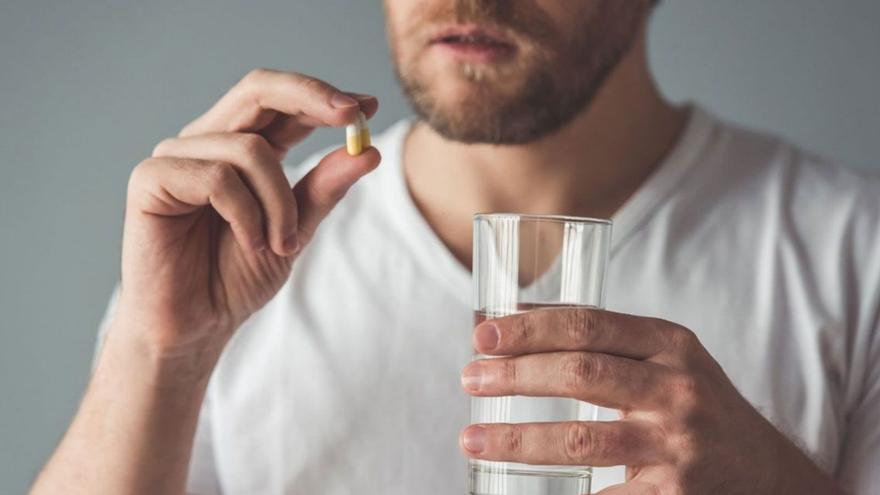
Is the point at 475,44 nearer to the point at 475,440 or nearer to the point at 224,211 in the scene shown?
the point at 224,211

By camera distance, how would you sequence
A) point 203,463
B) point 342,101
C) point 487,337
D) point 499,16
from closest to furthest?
1. point 487,337
2. point 342,101
3. point 499,16
4. point 203,463

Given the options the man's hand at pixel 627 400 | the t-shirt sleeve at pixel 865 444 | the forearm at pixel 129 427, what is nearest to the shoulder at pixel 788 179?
the t-shirt sleeve at pixel 865 444

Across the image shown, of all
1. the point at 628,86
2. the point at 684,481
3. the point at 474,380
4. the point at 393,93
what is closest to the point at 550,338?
the point at 474,380

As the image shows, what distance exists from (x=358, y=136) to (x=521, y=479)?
0.41 meters

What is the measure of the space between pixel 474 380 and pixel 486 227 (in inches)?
5.4

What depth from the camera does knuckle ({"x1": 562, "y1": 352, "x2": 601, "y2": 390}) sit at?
35.5 inches

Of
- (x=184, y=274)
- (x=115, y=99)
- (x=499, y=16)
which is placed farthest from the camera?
(x=115, y=99)

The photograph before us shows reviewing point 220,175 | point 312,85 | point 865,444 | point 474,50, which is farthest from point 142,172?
point 865,444

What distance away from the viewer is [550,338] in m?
0.91

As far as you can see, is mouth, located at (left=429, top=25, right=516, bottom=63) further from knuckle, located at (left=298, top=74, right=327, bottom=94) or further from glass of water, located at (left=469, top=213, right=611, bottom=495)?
glass of water, located at (left=469, top=213, right=611, bottom=495)

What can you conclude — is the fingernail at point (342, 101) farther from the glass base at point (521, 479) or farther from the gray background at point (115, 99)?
the gray background at point (115, 99)

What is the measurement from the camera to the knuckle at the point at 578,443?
35.9 inches

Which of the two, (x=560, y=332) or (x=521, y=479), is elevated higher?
(x=560, y=332)

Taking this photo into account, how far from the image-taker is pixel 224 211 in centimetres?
115
